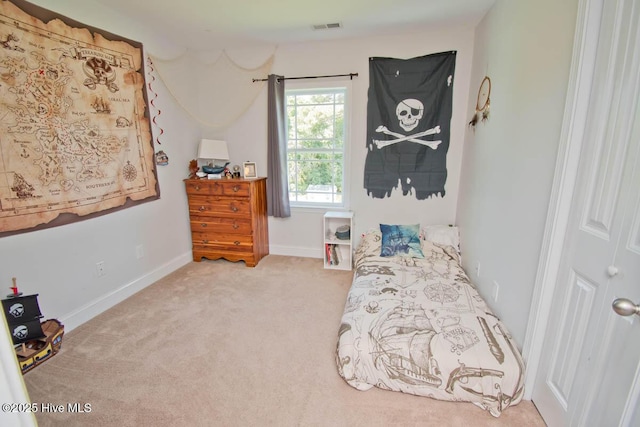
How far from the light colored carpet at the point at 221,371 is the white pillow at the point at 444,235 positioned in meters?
1.07

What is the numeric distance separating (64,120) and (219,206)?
1486 mm

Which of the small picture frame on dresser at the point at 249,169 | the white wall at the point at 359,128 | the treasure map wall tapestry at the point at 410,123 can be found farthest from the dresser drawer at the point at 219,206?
the treasure map wall tapestry at the point at 410,123

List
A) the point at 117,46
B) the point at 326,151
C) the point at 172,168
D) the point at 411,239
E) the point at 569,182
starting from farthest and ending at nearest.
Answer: the point at 326,151
the point at 172,168
the point at 411,239
the point at 117,46
the point at 569,182

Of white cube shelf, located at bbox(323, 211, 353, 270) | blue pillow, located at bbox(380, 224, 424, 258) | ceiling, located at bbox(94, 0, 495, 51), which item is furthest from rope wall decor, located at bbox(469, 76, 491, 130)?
white cube shelf, located at bbox(323, 211, 353, 270)

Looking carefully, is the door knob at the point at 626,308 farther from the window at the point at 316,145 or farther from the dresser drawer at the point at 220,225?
the dresser drawer at the point at 220,225

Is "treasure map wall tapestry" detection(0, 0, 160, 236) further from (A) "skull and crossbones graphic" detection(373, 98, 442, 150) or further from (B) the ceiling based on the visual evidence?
(A) "skull and crossbones graphic" detection(373, 98, 442, 150)

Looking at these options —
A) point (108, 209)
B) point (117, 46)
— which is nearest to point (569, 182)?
point (108, 209)

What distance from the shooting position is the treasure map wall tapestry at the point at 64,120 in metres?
1.80

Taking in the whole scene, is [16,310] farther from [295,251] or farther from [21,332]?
[295,251]

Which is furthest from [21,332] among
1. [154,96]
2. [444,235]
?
[444,235]

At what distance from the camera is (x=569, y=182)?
1304 millimetres

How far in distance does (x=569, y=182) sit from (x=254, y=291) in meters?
2.45

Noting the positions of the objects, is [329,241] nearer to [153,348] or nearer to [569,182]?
[153,348]

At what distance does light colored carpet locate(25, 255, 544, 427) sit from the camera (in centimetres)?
148
